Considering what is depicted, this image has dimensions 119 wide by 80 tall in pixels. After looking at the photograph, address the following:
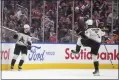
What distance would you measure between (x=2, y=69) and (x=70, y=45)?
2857 millimetres

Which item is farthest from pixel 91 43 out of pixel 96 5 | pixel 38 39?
pixel 96 5

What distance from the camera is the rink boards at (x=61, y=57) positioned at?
12914mm

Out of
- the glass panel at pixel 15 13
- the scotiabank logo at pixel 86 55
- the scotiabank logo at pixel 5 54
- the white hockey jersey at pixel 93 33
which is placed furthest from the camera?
the glass panel at pixel 15 13

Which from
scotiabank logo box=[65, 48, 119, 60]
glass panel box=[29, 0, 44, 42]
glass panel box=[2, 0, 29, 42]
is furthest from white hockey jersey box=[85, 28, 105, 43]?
glass panel box=[2, 0, 29, 42]

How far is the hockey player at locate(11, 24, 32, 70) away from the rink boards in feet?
1.39

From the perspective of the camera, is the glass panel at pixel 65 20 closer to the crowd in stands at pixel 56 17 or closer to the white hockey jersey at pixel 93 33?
the crowd in stands at pixel 56 17

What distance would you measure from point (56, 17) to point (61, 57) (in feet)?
6.73

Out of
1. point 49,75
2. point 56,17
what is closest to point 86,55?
point 56,17

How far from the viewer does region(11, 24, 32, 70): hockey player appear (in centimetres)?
1198

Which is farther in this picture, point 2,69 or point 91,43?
point 2,69

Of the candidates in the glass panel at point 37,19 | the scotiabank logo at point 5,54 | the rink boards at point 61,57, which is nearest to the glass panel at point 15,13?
the glass panel at point 37,19

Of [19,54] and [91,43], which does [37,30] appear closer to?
[19,54]

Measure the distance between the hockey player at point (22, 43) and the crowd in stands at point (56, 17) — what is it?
225cm

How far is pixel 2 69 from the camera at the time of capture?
12.1 m
